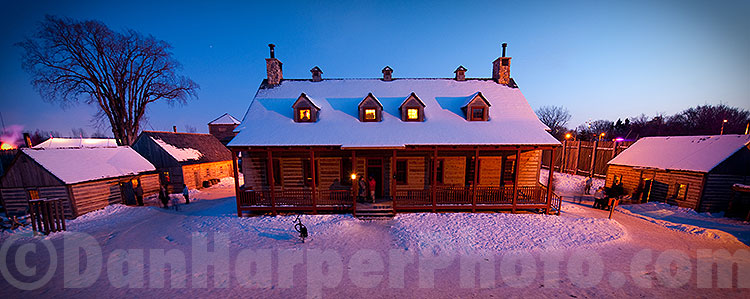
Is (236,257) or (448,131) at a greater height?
(448,131)

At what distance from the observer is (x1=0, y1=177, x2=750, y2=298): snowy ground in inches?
265

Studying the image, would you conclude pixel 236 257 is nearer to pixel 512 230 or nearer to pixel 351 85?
pixel 512 230

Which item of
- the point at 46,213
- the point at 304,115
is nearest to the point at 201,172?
the point at 46,213

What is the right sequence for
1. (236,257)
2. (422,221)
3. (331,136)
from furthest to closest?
(331,136), (422,221), (236,257)

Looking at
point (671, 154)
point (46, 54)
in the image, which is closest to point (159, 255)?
point (46, 54)

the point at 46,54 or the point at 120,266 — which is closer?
the point at 120,266

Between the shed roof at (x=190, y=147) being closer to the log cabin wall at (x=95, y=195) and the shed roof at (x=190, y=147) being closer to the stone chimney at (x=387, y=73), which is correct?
the log cabin wall at (x=95, y=195)

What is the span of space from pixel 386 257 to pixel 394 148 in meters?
5.29

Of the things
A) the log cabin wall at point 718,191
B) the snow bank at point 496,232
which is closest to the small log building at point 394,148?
the snow bank at point 496,232

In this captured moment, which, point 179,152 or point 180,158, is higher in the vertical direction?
point 179,152

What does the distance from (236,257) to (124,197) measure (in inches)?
518

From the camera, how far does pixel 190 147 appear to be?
22.0m

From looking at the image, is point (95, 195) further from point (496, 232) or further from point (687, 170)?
point (687, 170)

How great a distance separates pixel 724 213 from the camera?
39.3 feet
